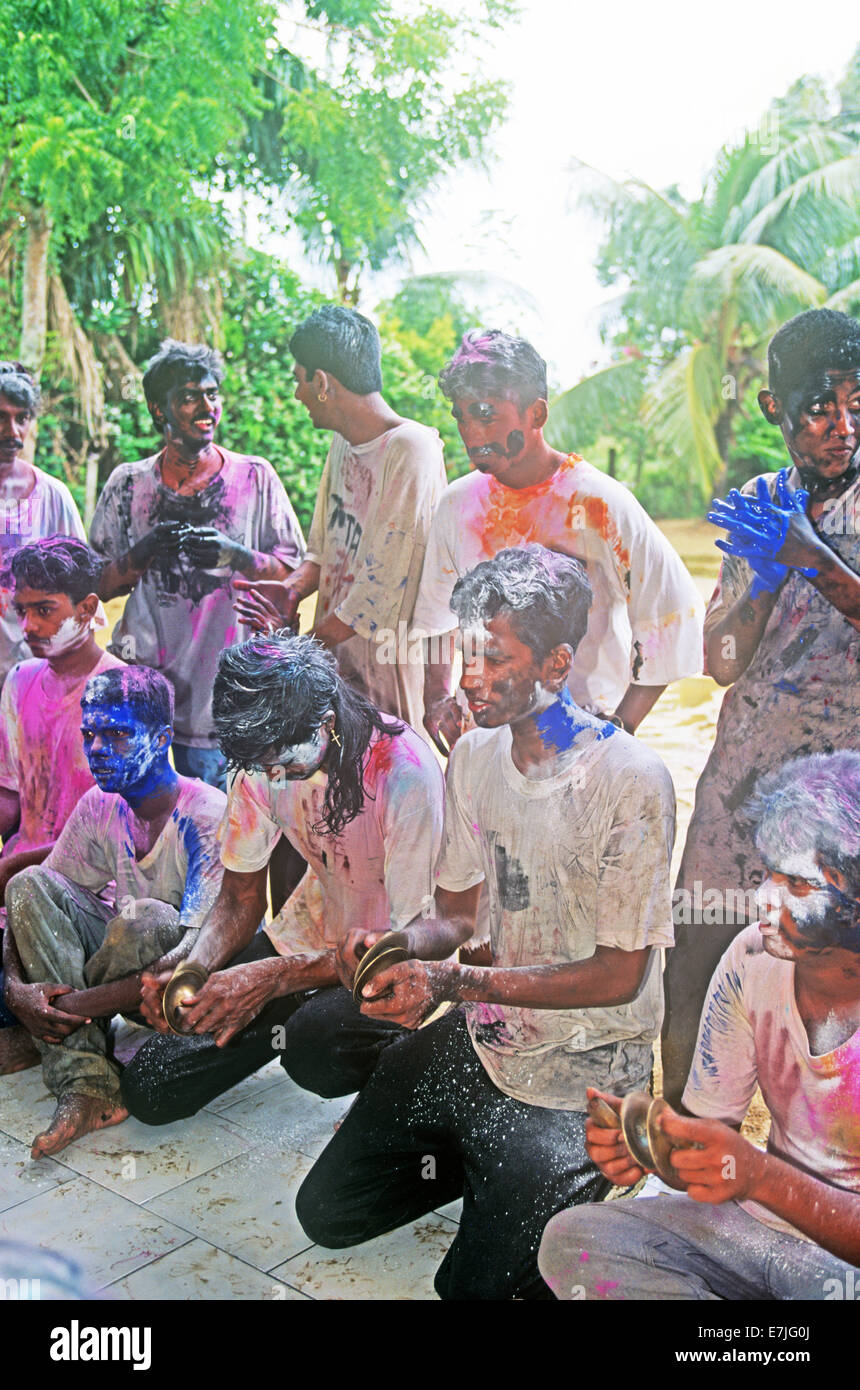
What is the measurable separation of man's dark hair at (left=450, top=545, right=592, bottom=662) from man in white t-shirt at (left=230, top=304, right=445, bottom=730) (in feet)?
1.39

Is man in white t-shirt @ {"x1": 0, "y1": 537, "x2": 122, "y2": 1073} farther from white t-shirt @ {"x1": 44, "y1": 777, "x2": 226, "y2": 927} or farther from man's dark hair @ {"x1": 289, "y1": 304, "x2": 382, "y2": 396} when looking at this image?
Answer: man's dark hair @ {"x1": 289, "y1": 304, "x2": 382, "y2": 396}

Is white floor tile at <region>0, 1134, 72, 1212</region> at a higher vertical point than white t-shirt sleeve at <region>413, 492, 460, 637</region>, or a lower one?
lower

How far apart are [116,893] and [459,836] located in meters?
1.19

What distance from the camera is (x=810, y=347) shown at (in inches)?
94.8

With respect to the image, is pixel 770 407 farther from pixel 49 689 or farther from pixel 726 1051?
pixel 49 689

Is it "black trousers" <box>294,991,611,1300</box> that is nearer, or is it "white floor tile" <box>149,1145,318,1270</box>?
"black trousers" <box>294,991,611,1300</box>

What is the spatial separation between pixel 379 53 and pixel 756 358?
4.21ft

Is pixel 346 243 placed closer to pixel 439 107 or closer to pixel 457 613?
pixel 439 107

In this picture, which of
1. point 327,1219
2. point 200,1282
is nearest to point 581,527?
point 327,1219

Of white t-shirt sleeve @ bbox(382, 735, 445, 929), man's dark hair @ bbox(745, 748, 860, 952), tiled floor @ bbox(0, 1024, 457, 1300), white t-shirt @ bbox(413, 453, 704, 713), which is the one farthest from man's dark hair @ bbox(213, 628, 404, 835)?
man's dark hair @ bbox(745, 748, 860, 952)

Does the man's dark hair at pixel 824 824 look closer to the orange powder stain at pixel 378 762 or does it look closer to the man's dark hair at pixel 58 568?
the orange powder stain at pixel 378 762

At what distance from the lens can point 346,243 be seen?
3.49 metres

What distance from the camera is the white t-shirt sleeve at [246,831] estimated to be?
3115 millimetres

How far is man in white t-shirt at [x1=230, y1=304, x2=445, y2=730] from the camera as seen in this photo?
3.06 m
